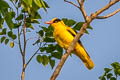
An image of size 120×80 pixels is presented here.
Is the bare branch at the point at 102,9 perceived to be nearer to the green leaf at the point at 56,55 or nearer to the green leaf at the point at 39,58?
the green leaf at the point at 56,55

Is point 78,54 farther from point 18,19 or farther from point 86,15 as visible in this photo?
point 86,15

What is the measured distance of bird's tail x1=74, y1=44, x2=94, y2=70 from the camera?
5.75m

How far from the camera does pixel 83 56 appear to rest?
5.97 meters

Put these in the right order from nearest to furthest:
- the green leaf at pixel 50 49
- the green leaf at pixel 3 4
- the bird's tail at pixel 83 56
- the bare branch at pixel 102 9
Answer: the green leaf at pixel 3 4 < the bare branch at pixel 102 9 < the green leaf at pixel 50 49 < the bird's tail at pixel 83 56

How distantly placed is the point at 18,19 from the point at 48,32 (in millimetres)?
480

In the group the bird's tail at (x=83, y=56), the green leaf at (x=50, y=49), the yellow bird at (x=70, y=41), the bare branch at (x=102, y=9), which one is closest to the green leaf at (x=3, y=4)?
the bare branch at (x=102, y=9)

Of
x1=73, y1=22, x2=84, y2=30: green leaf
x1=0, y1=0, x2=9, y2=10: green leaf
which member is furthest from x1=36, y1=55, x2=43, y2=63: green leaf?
x1=0, y1=0, x2=9, y2=10: green leaf

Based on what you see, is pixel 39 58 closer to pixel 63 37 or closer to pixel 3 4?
pixel 3 4

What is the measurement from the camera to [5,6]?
7.86 ft

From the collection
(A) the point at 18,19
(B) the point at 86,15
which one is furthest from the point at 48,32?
(B) the point at 86,15

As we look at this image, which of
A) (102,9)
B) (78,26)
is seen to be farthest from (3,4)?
(78,26)

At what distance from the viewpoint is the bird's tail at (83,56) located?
227 inches

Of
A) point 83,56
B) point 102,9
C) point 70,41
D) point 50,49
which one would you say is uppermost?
point 102,9

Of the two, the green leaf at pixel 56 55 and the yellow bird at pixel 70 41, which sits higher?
the green leaf at pixel 56 55
